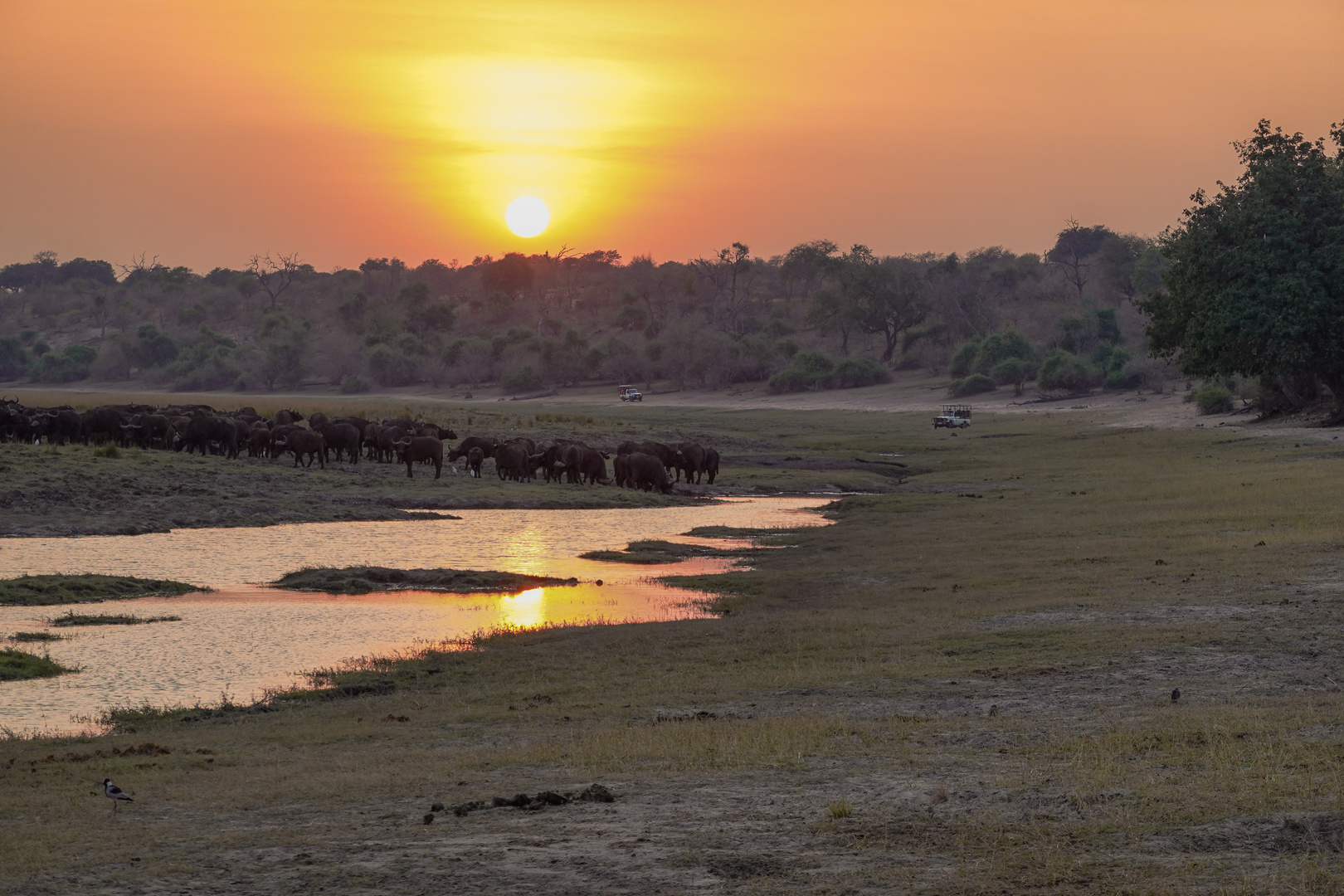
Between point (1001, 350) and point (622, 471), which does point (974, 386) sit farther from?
point (622, 471)

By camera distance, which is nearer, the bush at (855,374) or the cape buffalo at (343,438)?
the cape buffalo at (343,438)

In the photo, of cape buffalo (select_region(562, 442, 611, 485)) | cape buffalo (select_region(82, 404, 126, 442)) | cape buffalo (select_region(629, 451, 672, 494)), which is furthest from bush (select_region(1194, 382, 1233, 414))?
cape buffalo (select_region(82, 404, 126, 442))

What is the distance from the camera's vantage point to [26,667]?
48.4 ft

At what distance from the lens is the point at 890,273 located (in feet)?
416

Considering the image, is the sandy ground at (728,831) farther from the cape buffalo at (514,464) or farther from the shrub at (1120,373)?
the shrub at (1120,373)

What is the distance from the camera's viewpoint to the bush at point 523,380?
124 m

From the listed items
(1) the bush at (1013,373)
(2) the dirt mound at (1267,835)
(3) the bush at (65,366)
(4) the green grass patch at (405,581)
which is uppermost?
(3) the bush at (65,366)

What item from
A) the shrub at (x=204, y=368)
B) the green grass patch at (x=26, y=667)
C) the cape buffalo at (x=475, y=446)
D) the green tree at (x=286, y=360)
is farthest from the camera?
the shrub at (x=204, y=368)

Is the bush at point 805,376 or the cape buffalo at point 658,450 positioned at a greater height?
the bush at point 805,376

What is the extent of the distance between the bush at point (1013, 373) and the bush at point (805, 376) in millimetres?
16920

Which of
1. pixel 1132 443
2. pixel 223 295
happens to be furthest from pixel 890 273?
pixel 223 295

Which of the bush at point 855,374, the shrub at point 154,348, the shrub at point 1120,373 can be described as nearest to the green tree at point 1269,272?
the shrub at point 1120,373

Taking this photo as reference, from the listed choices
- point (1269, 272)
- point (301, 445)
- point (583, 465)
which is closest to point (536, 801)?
point (583, 465)

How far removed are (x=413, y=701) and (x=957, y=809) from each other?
714cm
